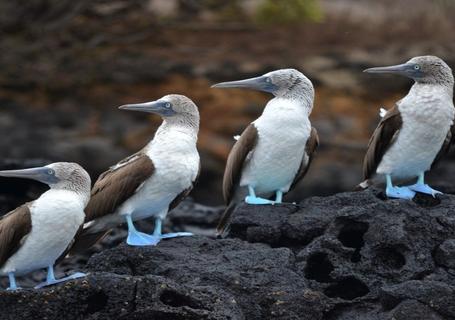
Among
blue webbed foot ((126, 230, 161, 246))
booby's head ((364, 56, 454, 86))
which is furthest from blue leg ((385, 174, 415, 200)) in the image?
blue webbed foot ((126, 230, 161, 246))

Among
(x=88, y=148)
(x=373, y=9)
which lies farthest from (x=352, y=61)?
(x=88, y=148)

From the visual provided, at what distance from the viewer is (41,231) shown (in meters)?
7.38

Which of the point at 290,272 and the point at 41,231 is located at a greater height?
the point at 41,231

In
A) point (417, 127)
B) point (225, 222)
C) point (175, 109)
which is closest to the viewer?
point (175, 109)

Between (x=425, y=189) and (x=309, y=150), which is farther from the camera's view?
(x=309, y=150)

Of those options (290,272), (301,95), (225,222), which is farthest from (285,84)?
(290,272)

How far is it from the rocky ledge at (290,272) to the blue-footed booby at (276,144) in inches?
25.8

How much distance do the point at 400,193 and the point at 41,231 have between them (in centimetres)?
281

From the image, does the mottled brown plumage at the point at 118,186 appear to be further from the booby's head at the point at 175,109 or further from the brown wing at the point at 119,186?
the booby's head at the point at 175,109

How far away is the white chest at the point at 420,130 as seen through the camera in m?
8.82

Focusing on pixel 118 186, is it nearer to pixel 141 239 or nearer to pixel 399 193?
pixel 141 239

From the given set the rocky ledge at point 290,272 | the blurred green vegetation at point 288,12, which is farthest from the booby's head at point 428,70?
the blurred green vegetation at point 288,12

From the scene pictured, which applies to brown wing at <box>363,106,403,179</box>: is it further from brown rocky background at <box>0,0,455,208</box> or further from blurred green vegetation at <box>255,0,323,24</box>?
blurred green vegetation at <box>255,0,323,24</box>

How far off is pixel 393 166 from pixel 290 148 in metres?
0.84
